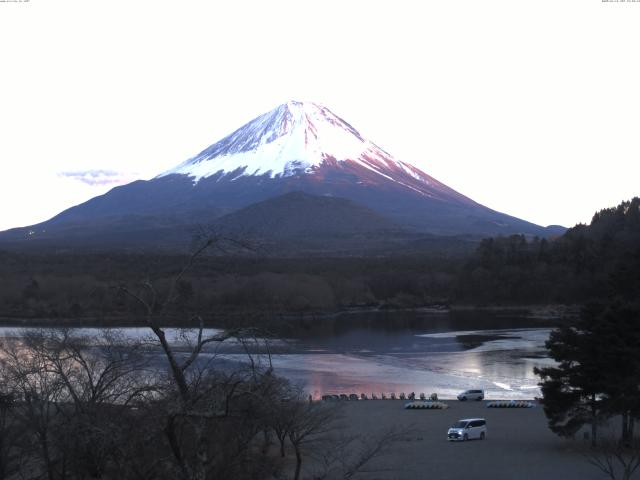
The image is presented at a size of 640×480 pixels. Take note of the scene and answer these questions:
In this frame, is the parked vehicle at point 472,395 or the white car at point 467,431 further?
the parked vehicle at point 472,395

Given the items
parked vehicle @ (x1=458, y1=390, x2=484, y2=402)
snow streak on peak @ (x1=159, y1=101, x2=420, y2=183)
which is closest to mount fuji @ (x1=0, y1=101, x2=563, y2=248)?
snow streak on peak @ (x1=159, y1=101, x2=420, y2=183)

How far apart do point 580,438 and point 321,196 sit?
7995 centimetres

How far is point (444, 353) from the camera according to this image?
26203 millimetres

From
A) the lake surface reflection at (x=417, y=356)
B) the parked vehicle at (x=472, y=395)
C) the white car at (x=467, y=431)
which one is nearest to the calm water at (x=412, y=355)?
the lake surface reflection at (x=417, y=356)

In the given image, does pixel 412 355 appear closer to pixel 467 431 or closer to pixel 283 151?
pixel 467 431

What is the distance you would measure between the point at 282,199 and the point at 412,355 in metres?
63.0

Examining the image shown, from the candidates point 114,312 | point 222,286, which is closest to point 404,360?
point 114,312

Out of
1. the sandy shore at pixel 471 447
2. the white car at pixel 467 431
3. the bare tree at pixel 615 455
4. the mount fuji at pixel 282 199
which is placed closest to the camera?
the bare tree at pixel 615 455

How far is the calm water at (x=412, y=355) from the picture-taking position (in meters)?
20.0

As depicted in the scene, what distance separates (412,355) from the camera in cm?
2591

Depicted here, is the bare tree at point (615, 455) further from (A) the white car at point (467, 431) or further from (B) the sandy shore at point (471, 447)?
(A) the white car at point (467, 431)

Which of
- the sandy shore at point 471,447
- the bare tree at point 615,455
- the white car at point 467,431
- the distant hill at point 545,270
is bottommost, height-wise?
the sandy shore at point 471,447

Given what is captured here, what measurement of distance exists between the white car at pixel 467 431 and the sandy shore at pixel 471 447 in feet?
0.40

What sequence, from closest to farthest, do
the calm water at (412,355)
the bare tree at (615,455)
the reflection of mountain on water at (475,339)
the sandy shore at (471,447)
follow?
1. the bare tree at (615,455)
2. the sandy shore at (471,447)
3. the calm water at (412,355)
4. the reflection of mountain on water at (475,339)
